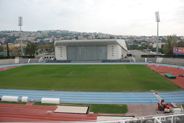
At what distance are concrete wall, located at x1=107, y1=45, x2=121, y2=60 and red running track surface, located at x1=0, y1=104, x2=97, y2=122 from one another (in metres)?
37.4

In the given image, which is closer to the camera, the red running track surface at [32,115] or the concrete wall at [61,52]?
the red running track surface at [32,115]

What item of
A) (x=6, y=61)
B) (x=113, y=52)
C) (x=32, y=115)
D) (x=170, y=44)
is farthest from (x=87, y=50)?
(x=32, y=115)

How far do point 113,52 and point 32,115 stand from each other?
39440mm

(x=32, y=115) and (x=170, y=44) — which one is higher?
(x=170, y=44)

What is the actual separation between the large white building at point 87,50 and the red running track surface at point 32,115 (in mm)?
34605

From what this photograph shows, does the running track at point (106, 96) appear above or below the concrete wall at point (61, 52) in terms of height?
below

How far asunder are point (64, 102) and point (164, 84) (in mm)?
14209

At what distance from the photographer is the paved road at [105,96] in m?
14.7

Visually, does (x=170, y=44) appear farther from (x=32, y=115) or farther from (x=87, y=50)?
(x=32, y=115)

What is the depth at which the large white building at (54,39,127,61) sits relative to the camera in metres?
48.0

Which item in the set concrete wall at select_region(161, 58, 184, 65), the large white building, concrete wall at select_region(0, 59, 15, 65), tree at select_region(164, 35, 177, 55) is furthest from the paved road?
tree at select_region(164, 35, 177, 55)

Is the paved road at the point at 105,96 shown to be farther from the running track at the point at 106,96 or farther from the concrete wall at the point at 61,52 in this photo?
the concrete wall at the point at 61,52

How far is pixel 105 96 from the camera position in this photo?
16.0 metres

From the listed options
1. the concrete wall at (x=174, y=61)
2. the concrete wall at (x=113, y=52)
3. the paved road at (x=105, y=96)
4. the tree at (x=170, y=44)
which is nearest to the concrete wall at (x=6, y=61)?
the paved road at (x=105, y=96)
